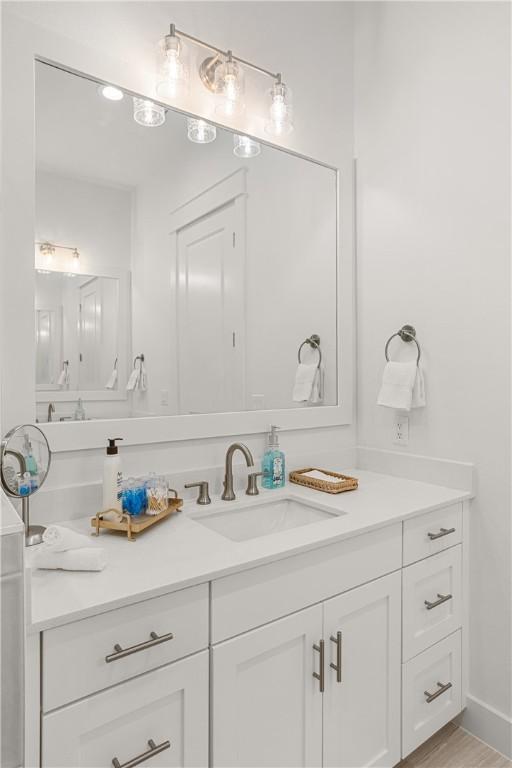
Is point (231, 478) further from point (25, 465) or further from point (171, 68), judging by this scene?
point (171, 68)

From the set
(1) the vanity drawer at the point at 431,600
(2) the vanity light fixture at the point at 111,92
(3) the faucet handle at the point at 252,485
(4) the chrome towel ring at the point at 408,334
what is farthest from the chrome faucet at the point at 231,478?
(2) the vanity light fixture at the point at 111,92

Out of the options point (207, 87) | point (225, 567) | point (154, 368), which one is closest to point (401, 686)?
point (225, 567)

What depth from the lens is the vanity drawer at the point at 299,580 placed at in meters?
1.02

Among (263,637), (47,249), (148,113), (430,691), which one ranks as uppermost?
(148,113)

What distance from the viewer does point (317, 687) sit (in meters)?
1.18

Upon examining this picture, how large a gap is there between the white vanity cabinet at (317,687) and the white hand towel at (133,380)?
0.79 m

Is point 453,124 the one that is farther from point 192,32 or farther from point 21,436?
point 21,436

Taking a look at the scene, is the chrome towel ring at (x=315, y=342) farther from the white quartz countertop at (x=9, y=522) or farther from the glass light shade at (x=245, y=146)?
the white quartz countertop at (x=9, y=522)

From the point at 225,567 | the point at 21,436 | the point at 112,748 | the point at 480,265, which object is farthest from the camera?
the point at 480,265

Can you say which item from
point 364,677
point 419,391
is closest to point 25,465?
point 364,677

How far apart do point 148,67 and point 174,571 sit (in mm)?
1504

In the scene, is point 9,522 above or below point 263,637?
above

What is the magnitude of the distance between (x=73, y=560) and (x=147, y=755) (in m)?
0.40

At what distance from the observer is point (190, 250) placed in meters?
1.62
